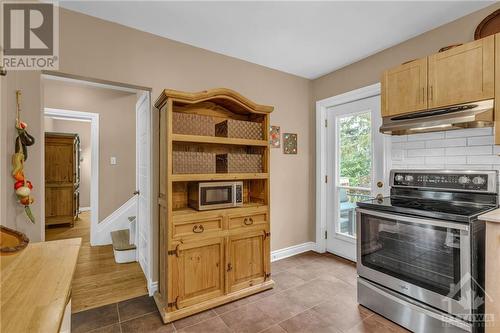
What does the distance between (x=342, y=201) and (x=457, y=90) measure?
1.79 metres

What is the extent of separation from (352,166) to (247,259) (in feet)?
5.83

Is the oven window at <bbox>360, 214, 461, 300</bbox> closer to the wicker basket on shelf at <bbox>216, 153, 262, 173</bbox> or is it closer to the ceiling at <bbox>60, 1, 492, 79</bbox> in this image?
the wicker basket on shelf at <bbox>216, 153, 262, 173</bbox>

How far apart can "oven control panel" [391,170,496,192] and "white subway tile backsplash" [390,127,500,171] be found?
0.11m

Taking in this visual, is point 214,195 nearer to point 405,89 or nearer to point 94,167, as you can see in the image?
point 405,89

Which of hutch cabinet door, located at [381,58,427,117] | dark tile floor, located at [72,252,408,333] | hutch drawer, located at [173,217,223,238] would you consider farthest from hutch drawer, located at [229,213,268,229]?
hutch cabinet door, located at [381,58,427,117]

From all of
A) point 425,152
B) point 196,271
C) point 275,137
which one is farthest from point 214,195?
point 425,152

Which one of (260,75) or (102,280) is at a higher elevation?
(260,75)

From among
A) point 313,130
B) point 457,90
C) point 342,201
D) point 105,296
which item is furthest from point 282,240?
point 457,90

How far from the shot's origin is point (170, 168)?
2.10 metres

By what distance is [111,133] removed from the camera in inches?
159

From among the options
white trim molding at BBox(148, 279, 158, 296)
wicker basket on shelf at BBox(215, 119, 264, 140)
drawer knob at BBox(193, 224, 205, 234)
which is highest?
wicker basket on shelf at BBox(215, 119, 264, 140)

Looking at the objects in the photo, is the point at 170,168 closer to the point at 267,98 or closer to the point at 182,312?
the point at 182,312

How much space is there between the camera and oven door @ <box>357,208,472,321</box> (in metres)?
1.64

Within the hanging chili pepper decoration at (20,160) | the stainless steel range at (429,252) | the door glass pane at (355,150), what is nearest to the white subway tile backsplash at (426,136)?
the stainless steel range at (429,252)
